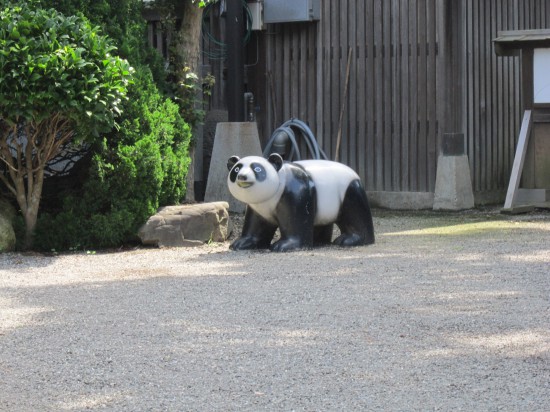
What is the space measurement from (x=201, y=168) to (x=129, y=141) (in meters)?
3.75

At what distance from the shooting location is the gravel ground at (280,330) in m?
5.11

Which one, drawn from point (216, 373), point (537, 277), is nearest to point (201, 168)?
point (537, 277)

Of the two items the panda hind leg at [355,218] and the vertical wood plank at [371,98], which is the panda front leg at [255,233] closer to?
the panda hind leg at [355,218]

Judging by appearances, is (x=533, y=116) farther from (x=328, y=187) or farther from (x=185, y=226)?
(x=185, y=226)

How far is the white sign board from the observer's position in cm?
1351

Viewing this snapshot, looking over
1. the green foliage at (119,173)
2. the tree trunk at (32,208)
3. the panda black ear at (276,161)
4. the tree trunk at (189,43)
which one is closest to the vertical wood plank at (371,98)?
the tree trunk at (189,43)

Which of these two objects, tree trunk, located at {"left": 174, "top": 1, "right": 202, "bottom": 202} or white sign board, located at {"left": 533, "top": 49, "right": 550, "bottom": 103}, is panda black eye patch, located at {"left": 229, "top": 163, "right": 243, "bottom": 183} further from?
white sign board, located at {"left": 533, "top": 49, "right": 550, "bottom": 103}

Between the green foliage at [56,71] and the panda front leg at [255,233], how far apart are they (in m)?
1.54

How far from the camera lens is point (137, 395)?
16.8 ft

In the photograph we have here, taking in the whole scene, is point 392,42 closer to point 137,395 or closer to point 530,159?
point 530,159

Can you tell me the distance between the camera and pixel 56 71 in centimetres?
945

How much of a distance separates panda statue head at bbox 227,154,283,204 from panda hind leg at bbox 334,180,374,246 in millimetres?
757

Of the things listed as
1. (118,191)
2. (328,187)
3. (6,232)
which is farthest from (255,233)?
(6,232)

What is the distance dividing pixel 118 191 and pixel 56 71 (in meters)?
1.45
